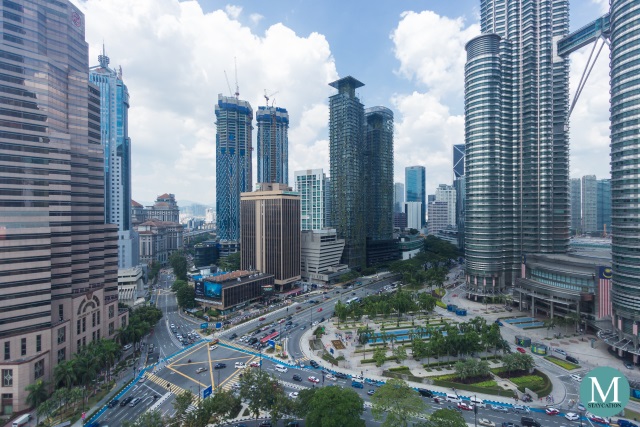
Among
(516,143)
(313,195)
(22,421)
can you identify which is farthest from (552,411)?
(313,195)

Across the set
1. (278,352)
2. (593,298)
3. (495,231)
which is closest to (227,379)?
(278,352)

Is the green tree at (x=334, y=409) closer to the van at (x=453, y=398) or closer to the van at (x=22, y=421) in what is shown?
the van at (x=453, y=398)

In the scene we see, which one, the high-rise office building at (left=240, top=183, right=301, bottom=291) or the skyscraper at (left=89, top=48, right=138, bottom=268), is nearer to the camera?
the high-rise office building at (left=240, top=183, right=301, bottom=291)

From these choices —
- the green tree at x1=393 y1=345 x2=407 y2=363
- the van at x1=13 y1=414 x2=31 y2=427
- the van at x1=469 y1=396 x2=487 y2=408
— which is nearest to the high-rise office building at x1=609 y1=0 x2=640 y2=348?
the van at x1=469 y1=396 x2=487 y2=408

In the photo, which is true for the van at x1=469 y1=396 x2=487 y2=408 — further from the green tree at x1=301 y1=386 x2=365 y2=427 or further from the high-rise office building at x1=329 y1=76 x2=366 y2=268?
the high-rise office building at x1=329 y1=76 x2=366 y2=268

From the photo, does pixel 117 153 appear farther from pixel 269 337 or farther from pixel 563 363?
pixel 563 363

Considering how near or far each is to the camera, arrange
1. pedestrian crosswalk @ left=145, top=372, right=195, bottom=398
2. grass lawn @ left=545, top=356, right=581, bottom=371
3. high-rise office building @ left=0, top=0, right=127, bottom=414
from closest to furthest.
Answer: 1. high-rise office building @ left=0, top=0, right=127, bottom=414
2. pedestrian crosswalk @ left=145, top=372, right=195, bottom=398
3. grass lawn @ left=545, top=356, right=581, bottom=371

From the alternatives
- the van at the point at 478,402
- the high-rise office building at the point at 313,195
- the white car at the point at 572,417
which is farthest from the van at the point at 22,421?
the high-rise office building at the point at 313,195

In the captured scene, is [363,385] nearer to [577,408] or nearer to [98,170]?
[577,408]
